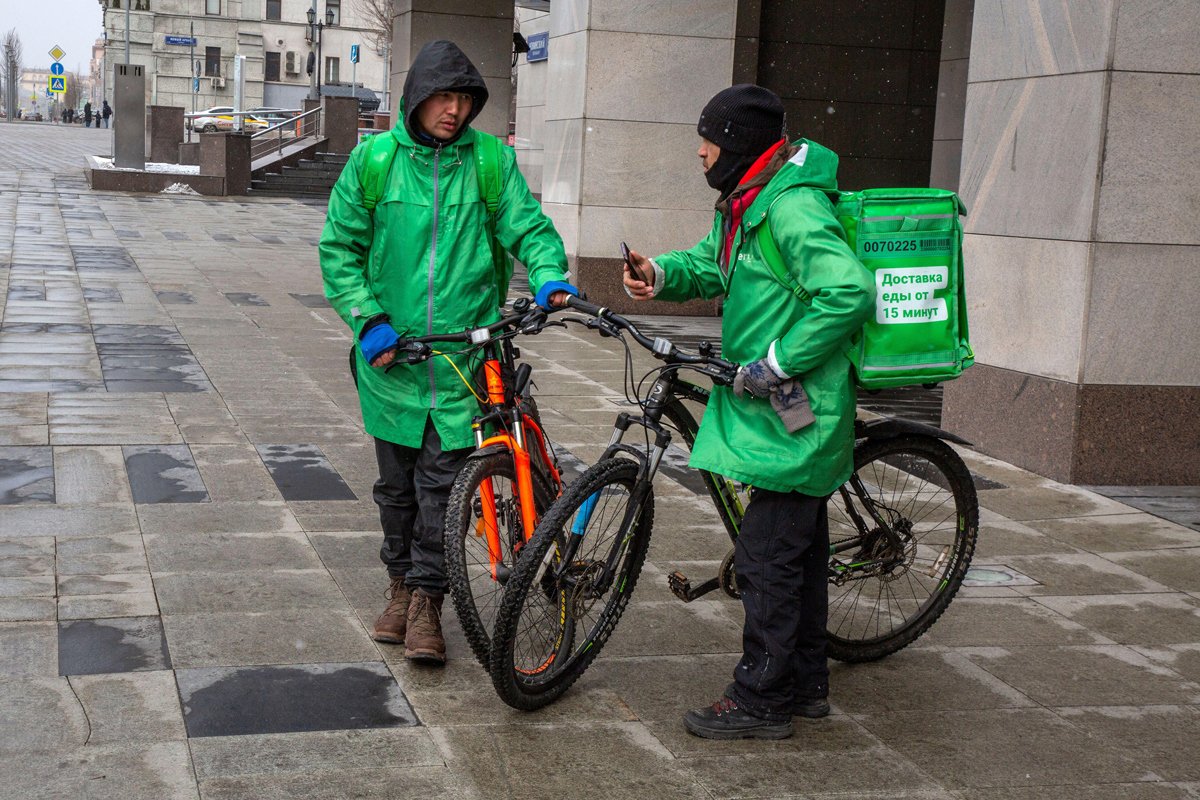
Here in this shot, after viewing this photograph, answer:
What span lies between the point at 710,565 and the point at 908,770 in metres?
1.89

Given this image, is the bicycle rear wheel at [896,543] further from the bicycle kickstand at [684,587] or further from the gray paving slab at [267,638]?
the gray paving slab at [267,638]

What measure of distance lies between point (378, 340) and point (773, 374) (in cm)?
118

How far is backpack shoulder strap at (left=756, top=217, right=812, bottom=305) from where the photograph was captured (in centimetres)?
377

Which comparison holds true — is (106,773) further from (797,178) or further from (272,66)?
(272,66)

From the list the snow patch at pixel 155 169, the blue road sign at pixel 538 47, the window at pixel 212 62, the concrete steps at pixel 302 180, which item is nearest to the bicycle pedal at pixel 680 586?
the blue road sign at pixel 538 47

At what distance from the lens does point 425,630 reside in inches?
171

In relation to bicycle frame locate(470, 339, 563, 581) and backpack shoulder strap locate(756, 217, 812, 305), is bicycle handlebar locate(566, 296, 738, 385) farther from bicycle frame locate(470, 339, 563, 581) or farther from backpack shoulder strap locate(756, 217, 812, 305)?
bicycle frame locate(470, 339, 563, 581)

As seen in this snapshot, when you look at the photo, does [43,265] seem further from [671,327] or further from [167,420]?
[167,420]

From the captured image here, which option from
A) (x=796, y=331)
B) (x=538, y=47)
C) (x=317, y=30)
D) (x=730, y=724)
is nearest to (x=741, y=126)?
(x=796, y=331)

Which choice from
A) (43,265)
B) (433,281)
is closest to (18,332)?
(43,265)

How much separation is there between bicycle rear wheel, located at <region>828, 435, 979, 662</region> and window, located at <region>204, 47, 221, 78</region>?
75.5 m

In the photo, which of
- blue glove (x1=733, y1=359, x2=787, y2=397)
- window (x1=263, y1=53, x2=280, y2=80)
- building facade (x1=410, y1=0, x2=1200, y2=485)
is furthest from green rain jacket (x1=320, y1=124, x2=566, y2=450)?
window (x1=263, y1=53, x2=280, y2=80)

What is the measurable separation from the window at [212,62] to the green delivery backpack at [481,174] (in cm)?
7502

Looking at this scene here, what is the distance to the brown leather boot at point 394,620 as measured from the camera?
4492 millimetres
